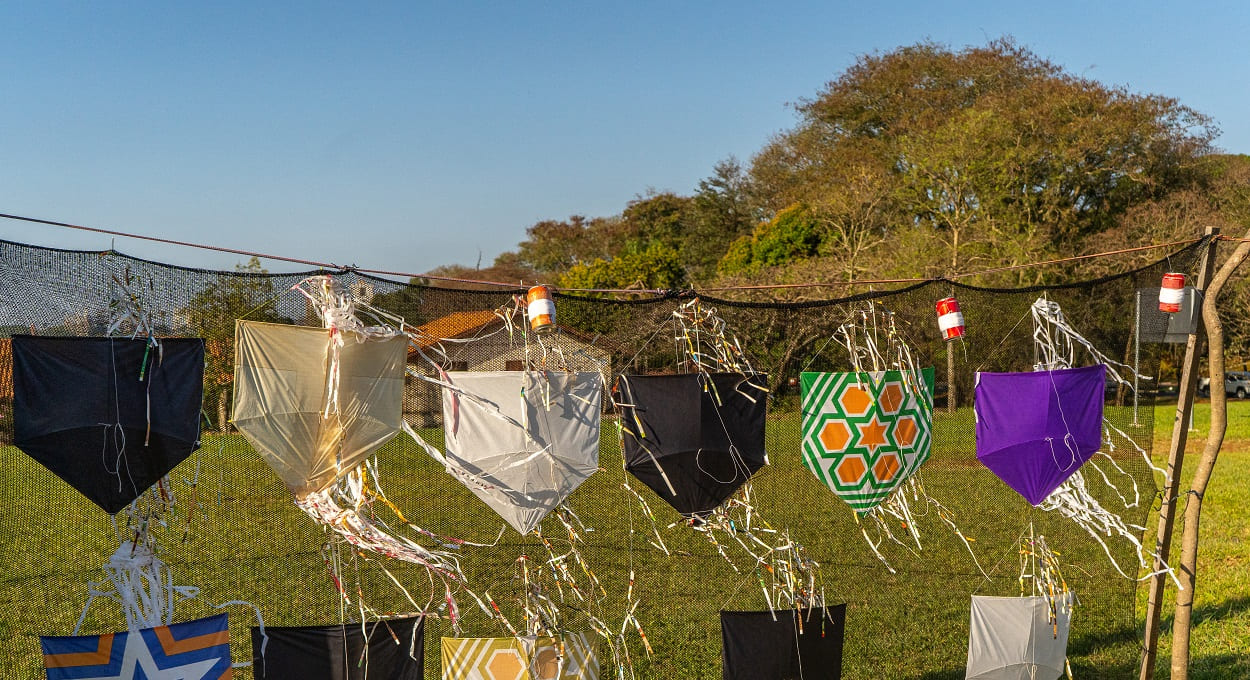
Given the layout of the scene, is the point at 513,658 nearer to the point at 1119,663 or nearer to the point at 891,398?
the point at 891,398

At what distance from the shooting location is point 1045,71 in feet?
67.8

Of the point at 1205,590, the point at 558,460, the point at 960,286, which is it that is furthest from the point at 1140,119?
the point at 558,460

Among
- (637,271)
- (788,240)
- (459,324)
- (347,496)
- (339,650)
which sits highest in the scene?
(788,240)

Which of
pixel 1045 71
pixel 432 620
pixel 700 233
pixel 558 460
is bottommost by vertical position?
pixel 432 620

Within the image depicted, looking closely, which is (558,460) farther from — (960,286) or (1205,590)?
(1205,590)

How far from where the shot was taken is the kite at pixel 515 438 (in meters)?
2.88

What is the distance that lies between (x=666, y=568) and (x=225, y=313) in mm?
3575

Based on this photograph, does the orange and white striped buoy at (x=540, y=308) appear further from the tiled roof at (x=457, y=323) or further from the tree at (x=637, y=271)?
the tree at (x=637, y=271)

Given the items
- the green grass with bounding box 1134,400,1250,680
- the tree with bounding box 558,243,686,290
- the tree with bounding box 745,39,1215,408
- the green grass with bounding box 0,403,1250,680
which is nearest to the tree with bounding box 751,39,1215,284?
the tree with bounding box 745,39,1215,408

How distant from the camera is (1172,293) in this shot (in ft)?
11.2

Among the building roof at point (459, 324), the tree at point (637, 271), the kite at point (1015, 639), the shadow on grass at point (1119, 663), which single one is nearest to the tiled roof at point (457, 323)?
the building roof at point (459, 324)

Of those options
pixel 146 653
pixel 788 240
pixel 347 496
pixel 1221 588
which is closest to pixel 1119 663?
pixel 1221 588

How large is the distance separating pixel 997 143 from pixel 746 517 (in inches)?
592

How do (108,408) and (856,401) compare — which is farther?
(856,401)
